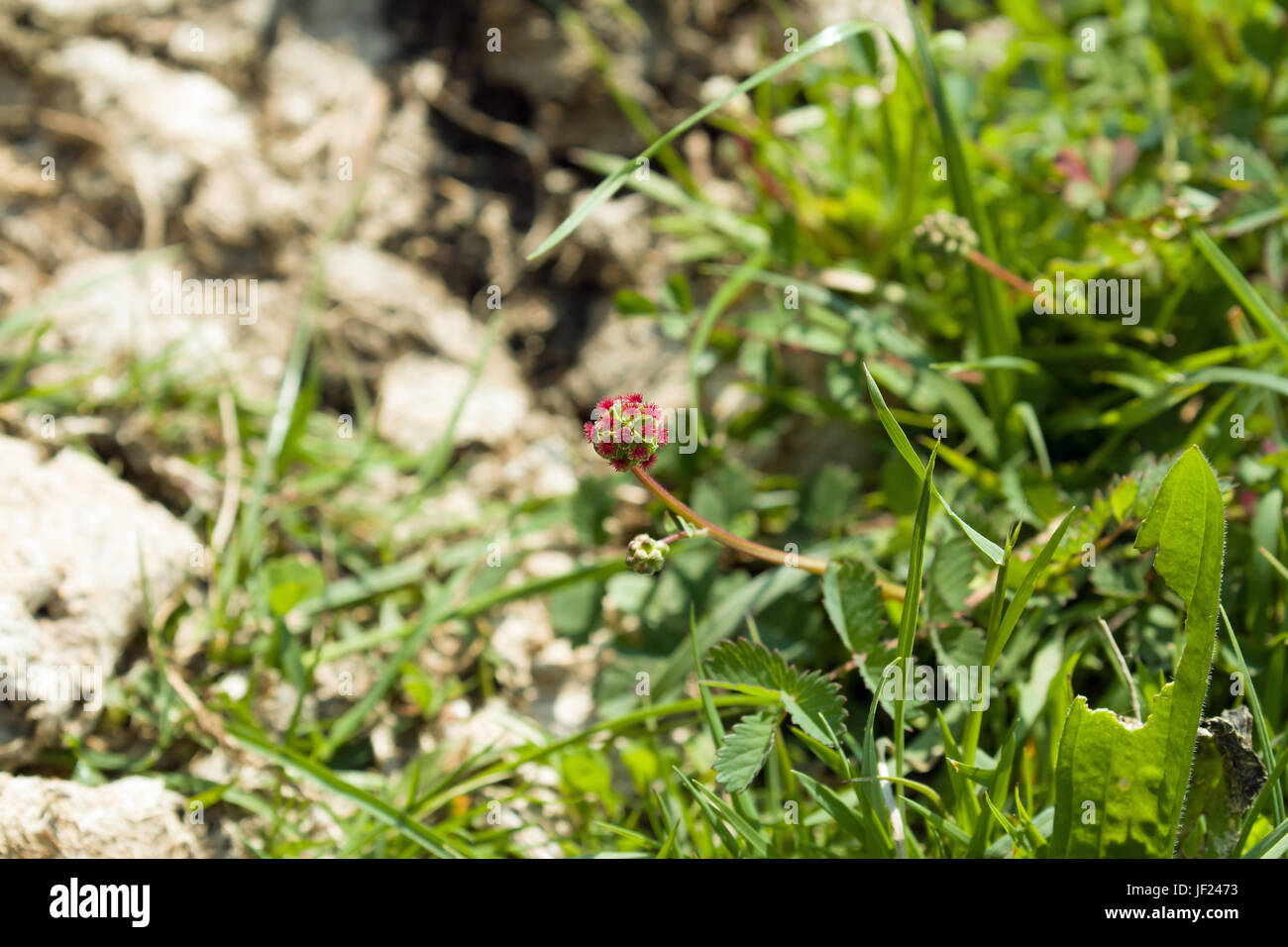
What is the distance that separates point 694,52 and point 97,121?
5.51ft

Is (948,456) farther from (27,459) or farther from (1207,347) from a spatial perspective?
(27,459)

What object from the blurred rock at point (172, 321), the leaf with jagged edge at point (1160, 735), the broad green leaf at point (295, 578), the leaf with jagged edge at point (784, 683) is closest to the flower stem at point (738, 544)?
the leaf with jagged edge at point (784, 683)

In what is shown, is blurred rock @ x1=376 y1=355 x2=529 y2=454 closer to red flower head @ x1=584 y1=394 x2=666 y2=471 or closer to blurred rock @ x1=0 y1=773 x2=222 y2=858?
→ blurred rock @ x1=0 y1=773 x2=222 y2=858

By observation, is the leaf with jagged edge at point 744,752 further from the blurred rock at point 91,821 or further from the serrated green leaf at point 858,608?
the blurred rock at point 91,821

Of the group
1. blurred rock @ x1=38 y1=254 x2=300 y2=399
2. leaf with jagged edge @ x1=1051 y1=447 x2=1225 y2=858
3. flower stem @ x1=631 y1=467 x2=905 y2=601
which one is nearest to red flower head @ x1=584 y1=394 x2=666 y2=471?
flower stem @ x1=631 y1=467 x2=905 y2=601

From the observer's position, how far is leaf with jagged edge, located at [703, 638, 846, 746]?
138cm

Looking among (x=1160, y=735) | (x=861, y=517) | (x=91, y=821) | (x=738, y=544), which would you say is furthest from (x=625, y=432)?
(x=91, y=821)

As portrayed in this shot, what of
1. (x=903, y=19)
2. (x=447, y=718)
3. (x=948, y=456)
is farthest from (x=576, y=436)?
(x=903, y=19)

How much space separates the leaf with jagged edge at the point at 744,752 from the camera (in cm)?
130

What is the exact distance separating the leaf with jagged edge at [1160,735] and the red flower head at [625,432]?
674 mm

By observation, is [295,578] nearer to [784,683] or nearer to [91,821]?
[91,821]

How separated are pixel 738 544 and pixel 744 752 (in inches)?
12.3

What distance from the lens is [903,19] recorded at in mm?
2717

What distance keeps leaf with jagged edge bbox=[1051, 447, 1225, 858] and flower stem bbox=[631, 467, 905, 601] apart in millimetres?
385
